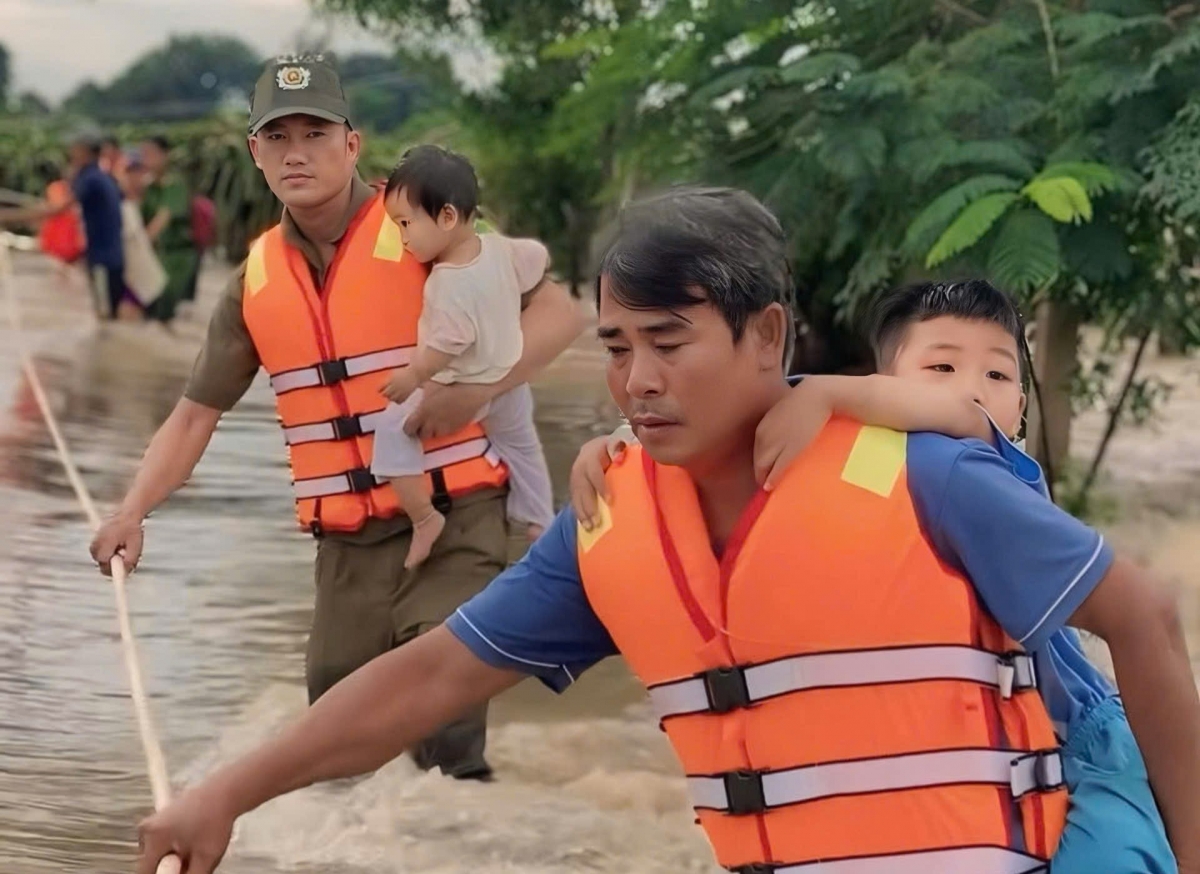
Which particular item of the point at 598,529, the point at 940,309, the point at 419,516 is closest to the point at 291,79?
the point at 419,516

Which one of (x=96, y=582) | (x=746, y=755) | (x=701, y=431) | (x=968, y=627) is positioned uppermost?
(x=701, y=431)

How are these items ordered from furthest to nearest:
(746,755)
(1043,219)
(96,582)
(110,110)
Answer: (110,110) < (96,582) < (1043,219) < (746,755)

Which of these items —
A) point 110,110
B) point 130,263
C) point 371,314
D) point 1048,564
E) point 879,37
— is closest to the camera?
point 1048,564

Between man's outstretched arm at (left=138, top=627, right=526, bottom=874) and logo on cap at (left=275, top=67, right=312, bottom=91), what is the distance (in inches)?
93.1

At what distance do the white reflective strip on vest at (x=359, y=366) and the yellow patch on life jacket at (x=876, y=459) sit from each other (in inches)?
105

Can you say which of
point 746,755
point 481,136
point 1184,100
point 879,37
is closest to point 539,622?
point 746,755

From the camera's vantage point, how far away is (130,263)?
18.7 meters

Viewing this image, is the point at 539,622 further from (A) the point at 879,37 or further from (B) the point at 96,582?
(A) the point at 879,37

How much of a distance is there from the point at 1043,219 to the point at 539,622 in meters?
5.06

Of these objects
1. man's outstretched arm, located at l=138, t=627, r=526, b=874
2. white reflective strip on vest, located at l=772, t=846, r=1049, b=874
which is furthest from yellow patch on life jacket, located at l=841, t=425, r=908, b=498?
man's outstretched arm, located at l=138, t=627, r=526, b=874

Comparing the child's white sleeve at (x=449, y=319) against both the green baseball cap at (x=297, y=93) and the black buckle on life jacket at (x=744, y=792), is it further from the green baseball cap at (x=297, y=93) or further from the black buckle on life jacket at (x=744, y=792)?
the black buckle on life jacket at (x=744, y=792)

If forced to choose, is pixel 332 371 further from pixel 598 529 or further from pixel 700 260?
pixel 700 260

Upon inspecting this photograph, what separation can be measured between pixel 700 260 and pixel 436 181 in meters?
Answer: 2.65

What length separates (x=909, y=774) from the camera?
2.32m
